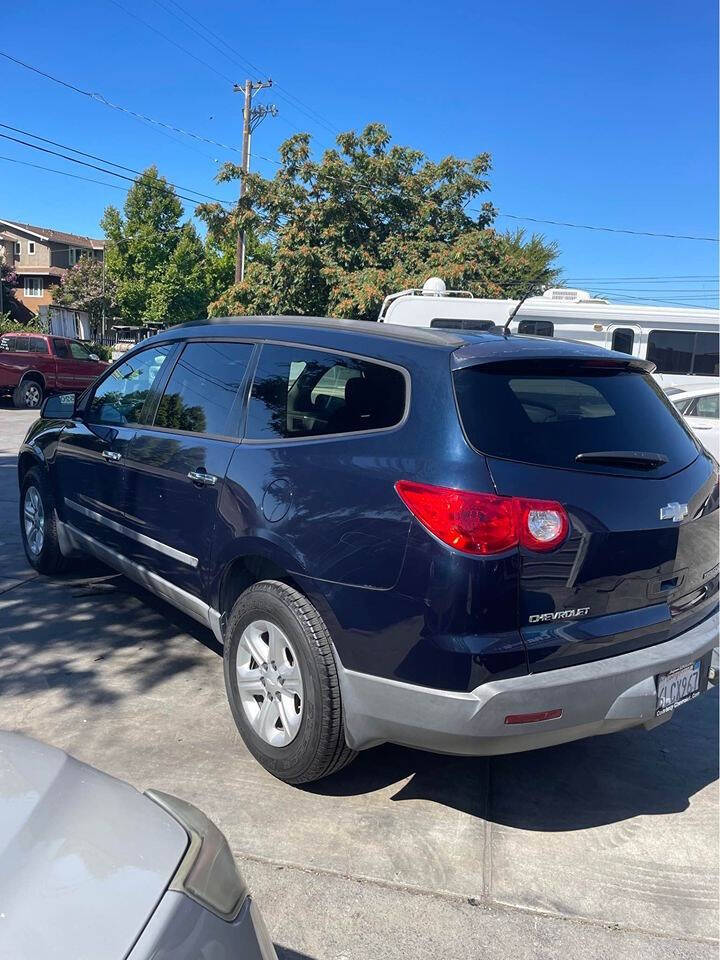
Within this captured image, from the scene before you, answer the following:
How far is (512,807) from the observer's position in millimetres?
3191

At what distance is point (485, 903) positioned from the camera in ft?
8.59

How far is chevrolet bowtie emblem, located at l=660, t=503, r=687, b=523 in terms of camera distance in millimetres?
2896

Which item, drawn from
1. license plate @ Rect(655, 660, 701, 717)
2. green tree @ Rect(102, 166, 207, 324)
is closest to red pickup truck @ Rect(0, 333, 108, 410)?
license plate @ Rect(655, 660, 701, 717)

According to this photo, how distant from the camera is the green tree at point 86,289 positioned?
47938mm

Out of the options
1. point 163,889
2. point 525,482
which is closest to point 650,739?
point 525,482

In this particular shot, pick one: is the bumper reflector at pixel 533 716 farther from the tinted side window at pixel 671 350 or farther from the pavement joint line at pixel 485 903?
the tinted side window at pixel 671 350

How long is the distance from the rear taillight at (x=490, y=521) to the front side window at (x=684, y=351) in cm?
990

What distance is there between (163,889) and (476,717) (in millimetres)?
1335

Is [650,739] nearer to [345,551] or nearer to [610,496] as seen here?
[610,496]

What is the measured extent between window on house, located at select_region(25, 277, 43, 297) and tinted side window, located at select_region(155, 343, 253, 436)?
54145mm

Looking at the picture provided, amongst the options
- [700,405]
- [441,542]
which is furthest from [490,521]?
[700,405]

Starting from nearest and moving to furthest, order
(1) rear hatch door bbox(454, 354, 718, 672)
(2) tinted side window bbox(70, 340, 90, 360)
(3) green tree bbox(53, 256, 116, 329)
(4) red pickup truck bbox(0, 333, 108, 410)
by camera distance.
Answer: (1) rear hatch door bbox(454, 354, 718, 672)
(4) red pickup truck bbox(0, 333, 108, 410)
(2) tinted side window bbox(70, 340, 90, 360)
(3) green tree bbox(53, 256, 116, 329)

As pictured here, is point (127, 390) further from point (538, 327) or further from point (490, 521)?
point (538, 327)

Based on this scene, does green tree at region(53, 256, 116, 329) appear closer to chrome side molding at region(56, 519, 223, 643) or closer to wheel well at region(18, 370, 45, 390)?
wheel well at region(18, 370, 45, 390)
